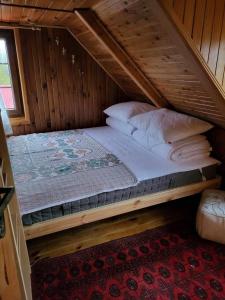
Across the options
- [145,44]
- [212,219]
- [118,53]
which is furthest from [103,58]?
[212,219]

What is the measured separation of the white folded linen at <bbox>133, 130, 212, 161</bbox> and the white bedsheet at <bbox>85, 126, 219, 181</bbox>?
0.05 metres

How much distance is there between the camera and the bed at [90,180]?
166 cm

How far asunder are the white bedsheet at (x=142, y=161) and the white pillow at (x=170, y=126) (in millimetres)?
198

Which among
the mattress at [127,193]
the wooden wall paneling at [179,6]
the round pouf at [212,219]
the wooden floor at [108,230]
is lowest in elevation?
the wooden floor at [108,230]

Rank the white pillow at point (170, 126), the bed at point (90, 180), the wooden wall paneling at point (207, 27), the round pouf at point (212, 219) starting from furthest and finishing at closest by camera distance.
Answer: the white pillow at point (170, 126)
the round pouf at point (212, 219)
the bed at point (90, 180)
the wooden wall paneling at point (207, 27)

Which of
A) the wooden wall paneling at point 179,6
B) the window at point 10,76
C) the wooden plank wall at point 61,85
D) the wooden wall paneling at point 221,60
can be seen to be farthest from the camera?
the wooden plank wall at point 61,85

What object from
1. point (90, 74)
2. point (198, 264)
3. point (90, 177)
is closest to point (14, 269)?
point (90, 177)

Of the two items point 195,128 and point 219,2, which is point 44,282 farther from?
point 219,2

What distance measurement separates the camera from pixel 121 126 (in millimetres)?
2824

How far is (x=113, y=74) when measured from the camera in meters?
3.01

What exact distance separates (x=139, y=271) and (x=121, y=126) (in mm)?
1642

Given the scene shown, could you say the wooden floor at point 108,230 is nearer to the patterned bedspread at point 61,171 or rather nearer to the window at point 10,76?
the patterned bedspread at point 61,171

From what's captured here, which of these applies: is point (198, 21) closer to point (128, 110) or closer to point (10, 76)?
point (128, 110)

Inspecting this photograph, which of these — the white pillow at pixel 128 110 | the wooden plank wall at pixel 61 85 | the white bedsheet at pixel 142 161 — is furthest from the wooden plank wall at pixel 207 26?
the wooden plank wall at pixel 61 85
